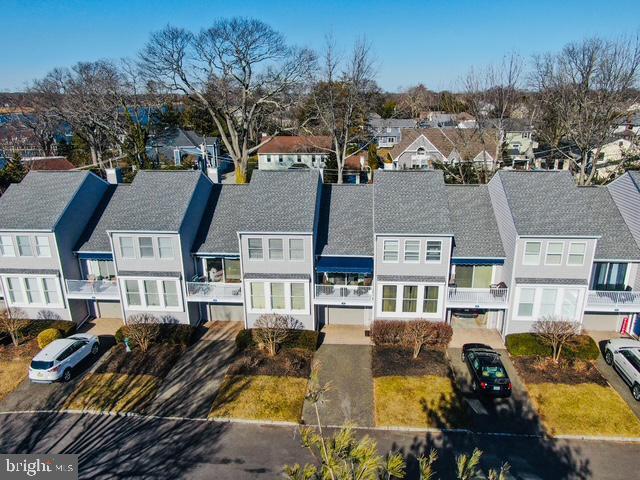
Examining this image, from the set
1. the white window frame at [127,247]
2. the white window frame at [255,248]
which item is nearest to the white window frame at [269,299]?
the white window frame at [255,248]

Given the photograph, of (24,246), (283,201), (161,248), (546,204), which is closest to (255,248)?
(283,201)

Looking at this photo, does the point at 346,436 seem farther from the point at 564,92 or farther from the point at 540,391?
the point at 564,92

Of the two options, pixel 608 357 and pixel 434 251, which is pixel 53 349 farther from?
pixel 608 357

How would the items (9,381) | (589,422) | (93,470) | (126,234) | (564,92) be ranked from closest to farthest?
1. (93,470)
2. (589,422)
3. (9,381)
4. (126,234)
5. (564,92)

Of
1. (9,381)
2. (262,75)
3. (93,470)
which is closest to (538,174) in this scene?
(93,470)

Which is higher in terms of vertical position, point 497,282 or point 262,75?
point 262,75

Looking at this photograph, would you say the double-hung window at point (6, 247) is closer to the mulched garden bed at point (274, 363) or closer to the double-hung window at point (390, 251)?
the mulched garden bed at point (274, 363)
